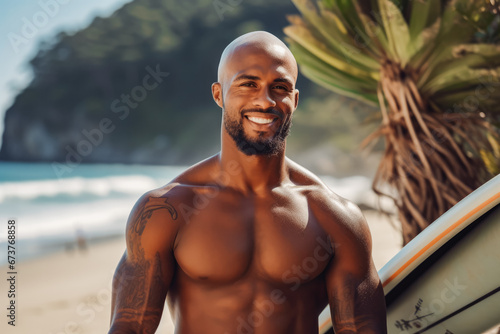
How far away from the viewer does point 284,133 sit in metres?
1.52

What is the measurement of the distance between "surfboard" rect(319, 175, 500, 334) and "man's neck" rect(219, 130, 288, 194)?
55cm

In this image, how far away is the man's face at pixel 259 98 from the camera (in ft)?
4.83

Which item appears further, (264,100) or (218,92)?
(218,92)

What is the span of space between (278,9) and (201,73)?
7510 mm

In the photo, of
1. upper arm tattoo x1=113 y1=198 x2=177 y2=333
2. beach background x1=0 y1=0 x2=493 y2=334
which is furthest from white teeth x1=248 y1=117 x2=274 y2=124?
beach background x1=0 y1=0 x2=493 y2=334

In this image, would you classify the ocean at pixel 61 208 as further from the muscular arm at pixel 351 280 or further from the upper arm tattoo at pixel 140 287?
the muscular arm at pixel 351 280

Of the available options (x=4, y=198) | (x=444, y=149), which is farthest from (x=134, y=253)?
(x=4, y=198)

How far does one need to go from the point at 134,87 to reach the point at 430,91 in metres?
39.9

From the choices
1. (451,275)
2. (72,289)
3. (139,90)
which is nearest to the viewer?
(451,275)

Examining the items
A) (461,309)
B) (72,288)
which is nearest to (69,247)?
(72,288)

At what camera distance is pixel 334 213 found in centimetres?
156

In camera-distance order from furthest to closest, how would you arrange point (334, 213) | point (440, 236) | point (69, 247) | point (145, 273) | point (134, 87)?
1. point (134, 87)
2. point (69, 247)
3. point (440, 236)
4. point (334, 213)
5. point (145, 273)

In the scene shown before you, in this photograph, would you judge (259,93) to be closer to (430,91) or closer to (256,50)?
(256,50)

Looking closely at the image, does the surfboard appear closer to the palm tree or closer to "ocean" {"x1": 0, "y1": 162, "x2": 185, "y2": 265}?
the palm tree
